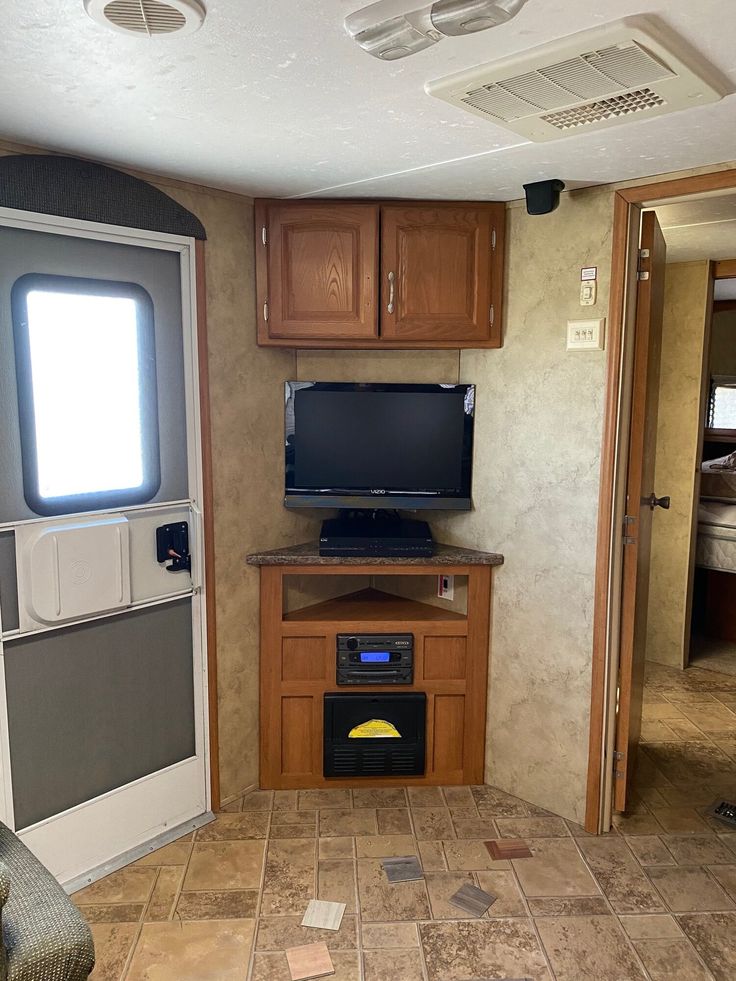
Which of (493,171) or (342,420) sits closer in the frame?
(493,171)

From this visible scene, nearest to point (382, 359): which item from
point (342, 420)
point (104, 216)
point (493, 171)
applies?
point (342, 420)

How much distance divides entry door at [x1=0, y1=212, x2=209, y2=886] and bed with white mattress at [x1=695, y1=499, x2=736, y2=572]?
11.3ft

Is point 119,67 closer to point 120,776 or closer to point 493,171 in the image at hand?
point 493,171

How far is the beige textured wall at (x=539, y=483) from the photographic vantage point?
2852 millimetres

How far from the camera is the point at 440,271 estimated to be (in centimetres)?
301

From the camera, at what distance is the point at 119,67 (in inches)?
Answer: 66.0

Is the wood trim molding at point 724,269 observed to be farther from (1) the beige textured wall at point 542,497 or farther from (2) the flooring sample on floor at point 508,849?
(2) the flooring sample on floor at point 508,849

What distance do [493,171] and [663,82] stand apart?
851 millimetres

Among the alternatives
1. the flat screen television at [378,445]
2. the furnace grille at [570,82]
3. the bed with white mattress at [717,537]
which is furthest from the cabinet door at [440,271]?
the bed with white mattress at [717,537]

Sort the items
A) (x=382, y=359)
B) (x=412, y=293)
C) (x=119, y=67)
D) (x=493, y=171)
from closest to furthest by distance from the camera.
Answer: (x=119, y=67)
(x=493, y=171)
(x=412, y=293)
(x=382, y=359)

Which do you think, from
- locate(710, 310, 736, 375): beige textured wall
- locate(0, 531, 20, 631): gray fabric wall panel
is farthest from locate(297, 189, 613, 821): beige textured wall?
locate(710, 310, 736, 375): beige textured wall

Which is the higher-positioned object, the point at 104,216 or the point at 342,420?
the point at 104,216

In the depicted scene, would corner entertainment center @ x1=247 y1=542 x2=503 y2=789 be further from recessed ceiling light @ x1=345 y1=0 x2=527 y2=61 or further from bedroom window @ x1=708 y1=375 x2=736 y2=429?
bedroom window @ x1=708 y1=375 x2=736 y2=429

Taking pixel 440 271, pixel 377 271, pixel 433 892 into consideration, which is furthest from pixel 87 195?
pixel 433 892
